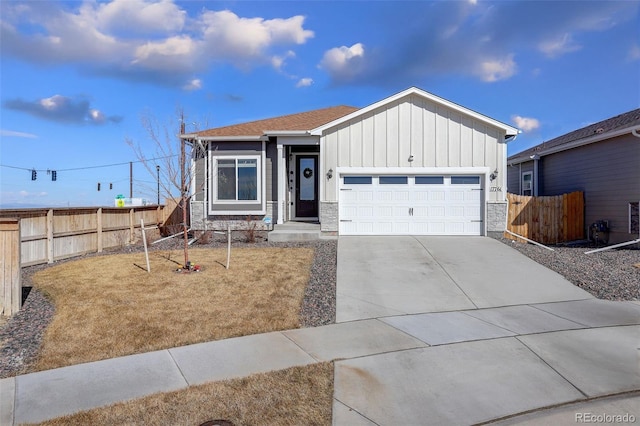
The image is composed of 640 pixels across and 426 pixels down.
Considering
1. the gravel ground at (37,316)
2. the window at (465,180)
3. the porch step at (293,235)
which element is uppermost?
the window at (465,180)

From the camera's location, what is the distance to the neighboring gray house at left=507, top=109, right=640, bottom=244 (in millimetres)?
13359

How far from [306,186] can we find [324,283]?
8581mm

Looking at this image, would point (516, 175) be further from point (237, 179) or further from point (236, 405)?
point (236, 405)

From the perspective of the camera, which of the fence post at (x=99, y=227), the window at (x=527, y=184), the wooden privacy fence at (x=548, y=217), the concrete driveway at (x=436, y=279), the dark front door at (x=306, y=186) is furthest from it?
the window at (x=527, y=184)

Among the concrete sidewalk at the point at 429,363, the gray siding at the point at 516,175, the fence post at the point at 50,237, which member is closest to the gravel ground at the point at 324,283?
Result: the concrete sidewalk at the point at 429,363

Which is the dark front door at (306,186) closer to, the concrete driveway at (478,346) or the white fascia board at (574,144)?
the concrete driveway at (478,346)

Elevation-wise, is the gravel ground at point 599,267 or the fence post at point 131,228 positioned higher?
the fence post at point 131,228

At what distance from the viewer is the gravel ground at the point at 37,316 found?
500 cm

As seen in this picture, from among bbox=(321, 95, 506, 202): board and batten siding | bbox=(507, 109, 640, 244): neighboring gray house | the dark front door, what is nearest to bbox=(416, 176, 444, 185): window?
bbox=(321, 95, 506, 202): board and batten siding

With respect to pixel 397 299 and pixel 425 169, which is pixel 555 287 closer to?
pixel 397 299

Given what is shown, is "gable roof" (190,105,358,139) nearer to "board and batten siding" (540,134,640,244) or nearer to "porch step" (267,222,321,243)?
"porch step" (267,222,321,243)

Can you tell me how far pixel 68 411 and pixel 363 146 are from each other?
11.8m

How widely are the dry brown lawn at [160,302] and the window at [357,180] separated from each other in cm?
410

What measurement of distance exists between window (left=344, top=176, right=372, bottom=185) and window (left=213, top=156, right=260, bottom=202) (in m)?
3.45
